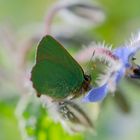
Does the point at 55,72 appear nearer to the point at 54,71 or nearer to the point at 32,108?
the point at 54,71

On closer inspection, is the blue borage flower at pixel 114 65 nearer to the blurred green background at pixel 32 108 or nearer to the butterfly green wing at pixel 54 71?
the butterfly green wing at pixel 54 71

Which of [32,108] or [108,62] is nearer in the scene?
[108,62]

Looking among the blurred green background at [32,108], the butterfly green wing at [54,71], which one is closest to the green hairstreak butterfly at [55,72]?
the butterfly green wing at [54,71]

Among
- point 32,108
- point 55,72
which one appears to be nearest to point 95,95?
point 55,72

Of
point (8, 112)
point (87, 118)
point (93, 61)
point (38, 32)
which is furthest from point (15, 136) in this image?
point (93, 61)

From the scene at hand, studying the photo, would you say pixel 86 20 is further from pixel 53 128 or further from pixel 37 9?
pixel 37 9

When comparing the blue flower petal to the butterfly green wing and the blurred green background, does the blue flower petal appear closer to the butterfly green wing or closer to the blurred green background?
the butterfly green wing
